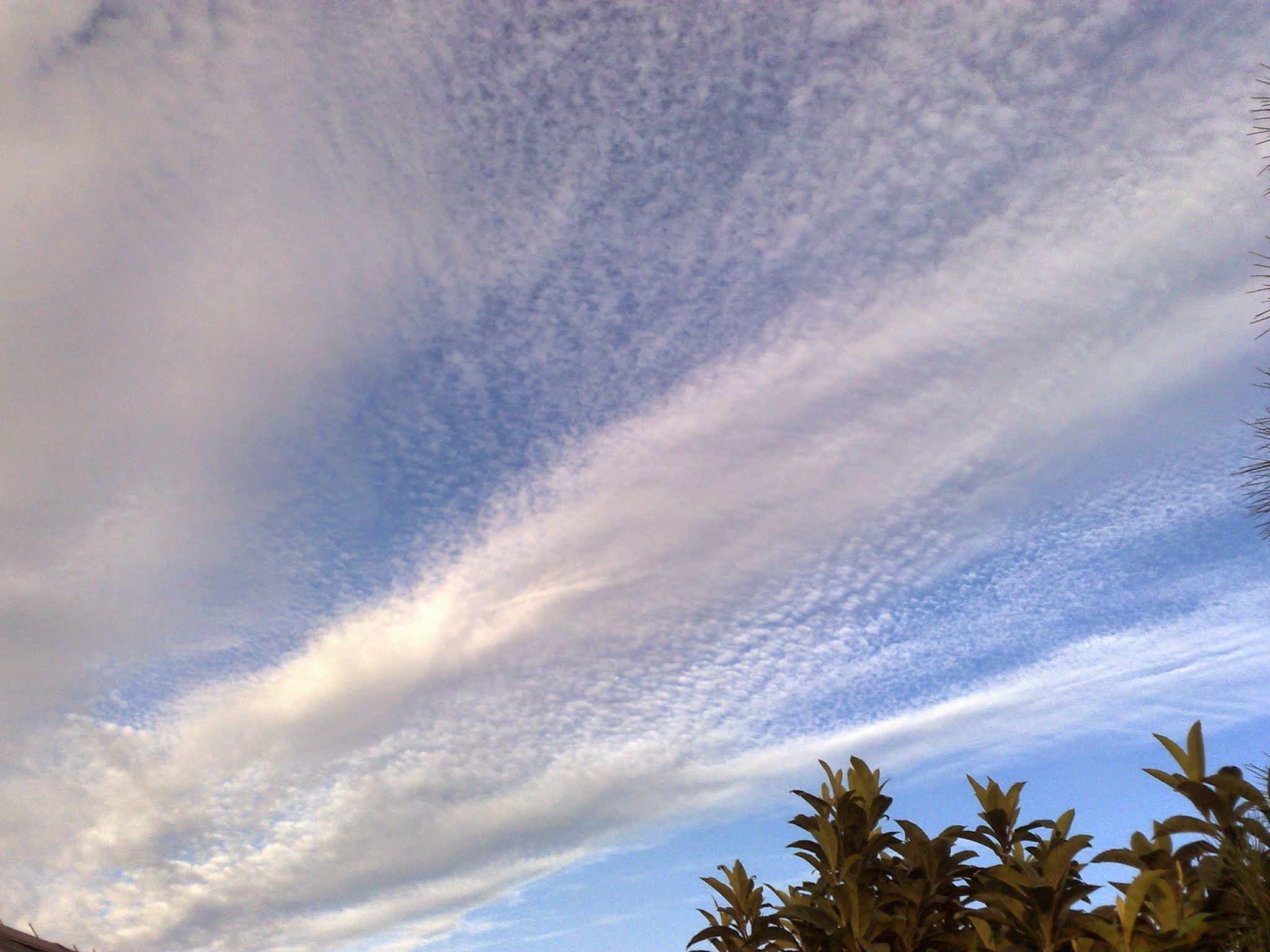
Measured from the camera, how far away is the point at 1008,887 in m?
7.05

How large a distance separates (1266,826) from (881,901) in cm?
305

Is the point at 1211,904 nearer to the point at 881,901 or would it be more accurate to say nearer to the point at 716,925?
the point at 881,901

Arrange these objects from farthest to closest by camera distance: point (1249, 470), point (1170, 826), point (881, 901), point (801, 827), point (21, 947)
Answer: point (1249, 470) → point (801, 827) → point (881, 901) → point (1170, 826) → point (21, 947)

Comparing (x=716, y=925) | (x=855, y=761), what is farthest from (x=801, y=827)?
(x=716, y=925)

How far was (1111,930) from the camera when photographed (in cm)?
614

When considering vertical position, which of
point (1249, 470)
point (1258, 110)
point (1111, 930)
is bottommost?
point (1111, 930)

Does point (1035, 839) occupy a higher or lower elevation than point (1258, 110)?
lower

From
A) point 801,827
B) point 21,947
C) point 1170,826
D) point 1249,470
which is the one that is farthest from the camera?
point 1249,470

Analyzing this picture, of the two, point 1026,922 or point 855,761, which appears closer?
point 1026,922

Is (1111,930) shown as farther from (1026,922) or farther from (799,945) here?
(799,945)

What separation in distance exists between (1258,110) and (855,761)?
768cm

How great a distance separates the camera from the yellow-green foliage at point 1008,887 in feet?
19.7

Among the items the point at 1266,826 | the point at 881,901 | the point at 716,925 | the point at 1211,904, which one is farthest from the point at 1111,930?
the point at 716,925

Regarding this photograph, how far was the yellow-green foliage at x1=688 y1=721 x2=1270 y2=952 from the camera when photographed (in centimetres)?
600
